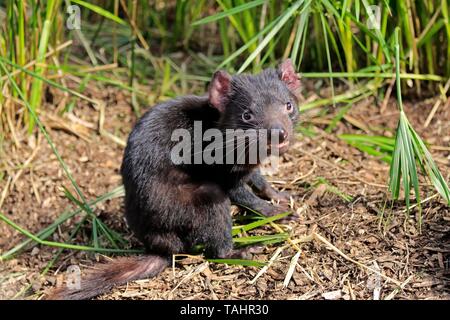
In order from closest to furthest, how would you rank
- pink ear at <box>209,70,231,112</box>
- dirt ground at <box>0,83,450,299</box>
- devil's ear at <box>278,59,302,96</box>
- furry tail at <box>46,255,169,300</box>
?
dirt ground at <box>0,83,450,299</box> < furry tail at <box>46,255,169,300</box> < pink ear at <box>209,70,231,112</box> < devil's ear at <box>278,59,302,96</box>

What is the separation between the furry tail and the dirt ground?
2.3 inches

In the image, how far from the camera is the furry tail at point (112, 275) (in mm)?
4246

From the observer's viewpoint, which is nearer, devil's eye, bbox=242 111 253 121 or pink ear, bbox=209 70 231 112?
devil's eye, bbox=242 111 253 121

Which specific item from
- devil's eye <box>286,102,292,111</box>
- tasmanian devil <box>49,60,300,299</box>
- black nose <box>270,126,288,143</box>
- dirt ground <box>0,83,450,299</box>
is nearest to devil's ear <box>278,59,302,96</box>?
tasmanian devil <box>49,60,300,299</box>

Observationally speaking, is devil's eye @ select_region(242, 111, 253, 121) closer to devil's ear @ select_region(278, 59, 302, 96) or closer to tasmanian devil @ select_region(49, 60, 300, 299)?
tasmanian devil @ select_region(49, 60, 300, 299)

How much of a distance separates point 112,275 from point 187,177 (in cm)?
72

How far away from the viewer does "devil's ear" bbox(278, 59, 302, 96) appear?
4.48m

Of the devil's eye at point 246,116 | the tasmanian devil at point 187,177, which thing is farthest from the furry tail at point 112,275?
the devil's eye at point 246,116

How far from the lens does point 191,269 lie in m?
4.41

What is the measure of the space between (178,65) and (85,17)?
116 cm

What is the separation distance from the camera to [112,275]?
14.2ft

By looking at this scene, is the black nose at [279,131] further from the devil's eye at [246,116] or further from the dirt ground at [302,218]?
the dirt ground at [302,218]
